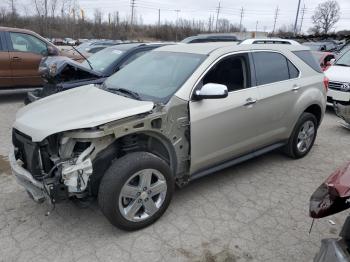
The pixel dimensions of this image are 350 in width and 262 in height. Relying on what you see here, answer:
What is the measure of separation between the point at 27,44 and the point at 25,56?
37 cm

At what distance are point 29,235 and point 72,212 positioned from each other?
51 cm

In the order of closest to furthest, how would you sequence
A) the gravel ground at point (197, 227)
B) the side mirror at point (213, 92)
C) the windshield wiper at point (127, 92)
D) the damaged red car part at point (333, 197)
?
the damaged red car part at point (333, 197)
the gravel ground at point (197, 227)
the side mirror at point (213, 92)
the windshield wiper at point (127, 92)

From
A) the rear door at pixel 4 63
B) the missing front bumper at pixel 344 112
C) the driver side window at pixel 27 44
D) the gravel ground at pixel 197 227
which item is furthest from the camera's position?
the driver side window at pixel 27 44

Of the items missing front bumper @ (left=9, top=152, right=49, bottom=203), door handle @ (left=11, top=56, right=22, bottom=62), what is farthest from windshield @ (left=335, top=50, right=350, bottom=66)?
missing front bumper @ (left=9, top=152, right=49, bottom=203)

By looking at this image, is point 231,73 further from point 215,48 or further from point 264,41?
point 264,41

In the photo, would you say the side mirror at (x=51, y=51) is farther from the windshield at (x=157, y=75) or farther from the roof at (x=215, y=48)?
the roof at (x=215, y=48)

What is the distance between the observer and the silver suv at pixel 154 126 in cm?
303

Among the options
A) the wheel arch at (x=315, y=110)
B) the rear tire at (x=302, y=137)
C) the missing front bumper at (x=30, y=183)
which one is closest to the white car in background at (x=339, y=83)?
the wheel arch at (x=315, y=110)

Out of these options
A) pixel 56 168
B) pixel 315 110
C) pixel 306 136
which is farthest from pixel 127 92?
pixel 315 110

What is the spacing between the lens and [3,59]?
27.2 ft

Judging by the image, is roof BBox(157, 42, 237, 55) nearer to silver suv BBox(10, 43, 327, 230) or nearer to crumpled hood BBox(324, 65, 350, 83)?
silver suv BBox(10, 43, 327, 230)

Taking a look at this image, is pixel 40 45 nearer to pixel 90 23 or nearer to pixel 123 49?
pixel 123 49

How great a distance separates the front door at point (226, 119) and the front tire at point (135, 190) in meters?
0.50

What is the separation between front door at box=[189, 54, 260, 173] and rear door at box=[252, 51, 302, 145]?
16 centimetres
